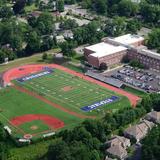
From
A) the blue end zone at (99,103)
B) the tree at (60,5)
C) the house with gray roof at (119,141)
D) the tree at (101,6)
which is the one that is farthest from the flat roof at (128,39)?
the house with gray roof at (119,141)

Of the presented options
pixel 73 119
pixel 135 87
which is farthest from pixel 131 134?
pixel 135 87

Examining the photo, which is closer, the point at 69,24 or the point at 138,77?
the point at 138,77

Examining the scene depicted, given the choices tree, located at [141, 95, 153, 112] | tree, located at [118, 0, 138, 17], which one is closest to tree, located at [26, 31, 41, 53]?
tree, located at [118, 0, 138, 17]

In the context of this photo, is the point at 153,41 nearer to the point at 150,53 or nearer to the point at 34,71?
the point at 150,53

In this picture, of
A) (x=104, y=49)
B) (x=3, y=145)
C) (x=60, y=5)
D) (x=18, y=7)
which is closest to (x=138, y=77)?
(x=104, y=49)

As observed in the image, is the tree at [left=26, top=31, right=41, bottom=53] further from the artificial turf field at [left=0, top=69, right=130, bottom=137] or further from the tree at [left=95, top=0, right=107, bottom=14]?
the tree at [left=95, top=0, right=107, bottom=14]

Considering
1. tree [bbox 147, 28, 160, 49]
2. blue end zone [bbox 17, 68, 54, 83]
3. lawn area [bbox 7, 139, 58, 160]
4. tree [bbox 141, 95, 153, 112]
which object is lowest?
lawn area [bbox 7, 139, 58, 160]

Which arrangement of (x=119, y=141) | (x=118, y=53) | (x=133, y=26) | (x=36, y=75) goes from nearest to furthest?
(x=119, y=141) < (x=36, y=75) < (x=118, y=53) < (x=133, y=26)
